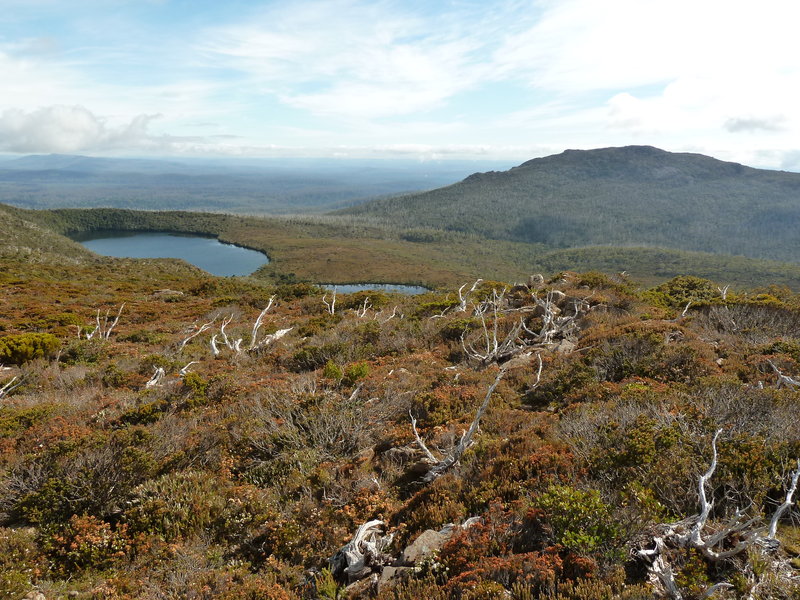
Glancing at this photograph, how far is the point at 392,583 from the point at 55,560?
4.50 metres

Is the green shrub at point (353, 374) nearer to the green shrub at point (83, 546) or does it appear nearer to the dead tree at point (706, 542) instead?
the green shrub at point (83, 546)

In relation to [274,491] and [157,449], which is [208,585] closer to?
[274,491]

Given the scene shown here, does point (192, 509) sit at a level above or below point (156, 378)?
above

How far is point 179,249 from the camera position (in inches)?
5408

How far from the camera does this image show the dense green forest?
411 centimetres

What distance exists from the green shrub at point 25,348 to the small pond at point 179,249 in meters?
100

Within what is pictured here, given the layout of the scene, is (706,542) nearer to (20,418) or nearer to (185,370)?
(20,418)

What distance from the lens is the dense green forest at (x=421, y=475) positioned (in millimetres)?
4105

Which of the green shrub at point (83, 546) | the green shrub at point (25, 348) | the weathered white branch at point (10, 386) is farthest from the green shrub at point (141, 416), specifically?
the green shrub at point (25, 348)

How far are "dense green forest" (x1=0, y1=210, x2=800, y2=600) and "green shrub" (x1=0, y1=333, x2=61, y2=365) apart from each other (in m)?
1.79

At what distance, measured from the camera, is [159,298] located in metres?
31.3

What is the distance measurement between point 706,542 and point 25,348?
1924cm

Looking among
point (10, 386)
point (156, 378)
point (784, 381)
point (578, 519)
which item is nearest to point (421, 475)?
point (578, 519)

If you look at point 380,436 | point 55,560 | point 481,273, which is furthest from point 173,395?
Answer: point 481,273
